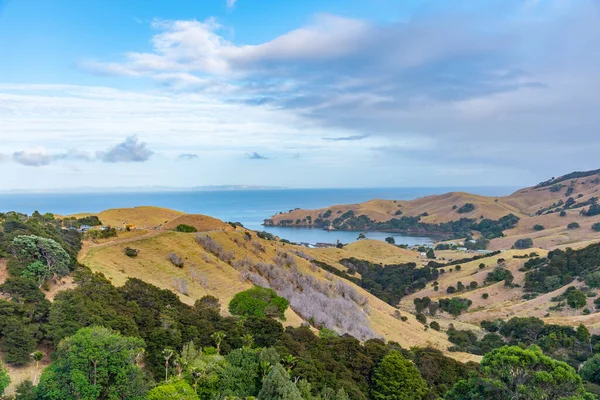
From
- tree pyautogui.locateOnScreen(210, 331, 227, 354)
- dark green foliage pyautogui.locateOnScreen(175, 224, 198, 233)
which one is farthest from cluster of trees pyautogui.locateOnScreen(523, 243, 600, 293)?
tree pyautogui.locateOnScreen(210, 331, 227, 354)

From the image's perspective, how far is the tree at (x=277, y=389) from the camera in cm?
1892

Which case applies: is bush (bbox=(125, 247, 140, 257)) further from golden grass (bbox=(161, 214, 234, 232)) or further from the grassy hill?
golden grass (bbox=(161, 214, 234, 232))

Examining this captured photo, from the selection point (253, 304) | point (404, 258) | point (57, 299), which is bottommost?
point (404, 258)

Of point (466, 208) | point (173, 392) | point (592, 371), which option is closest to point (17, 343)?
point (173, 392)

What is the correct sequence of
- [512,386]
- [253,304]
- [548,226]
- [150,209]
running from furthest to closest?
[548,226] → [150,209] → [253,304] → [512,386]

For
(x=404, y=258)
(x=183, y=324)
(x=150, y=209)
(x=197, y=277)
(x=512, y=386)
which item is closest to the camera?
(x=512, y=386)

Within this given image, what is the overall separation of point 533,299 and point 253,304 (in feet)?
157

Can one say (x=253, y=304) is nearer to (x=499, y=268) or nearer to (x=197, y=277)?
(x=197, y=277)

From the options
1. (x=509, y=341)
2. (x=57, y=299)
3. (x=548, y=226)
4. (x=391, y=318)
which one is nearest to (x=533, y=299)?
(x=509, y=341)

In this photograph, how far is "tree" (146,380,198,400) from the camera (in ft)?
57.4

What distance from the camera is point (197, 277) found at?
40469 mm

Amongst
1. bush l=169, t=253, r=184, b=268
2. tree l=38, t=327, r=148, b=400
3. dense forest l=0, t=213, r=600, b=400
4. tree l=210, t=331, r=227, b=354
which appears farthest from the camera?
bush l=169, t=253, r=184, b=268

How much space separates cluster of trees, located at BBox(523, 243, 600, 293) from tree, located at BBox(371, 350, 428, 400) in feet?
169

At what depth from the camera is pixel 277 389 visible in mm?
19250
